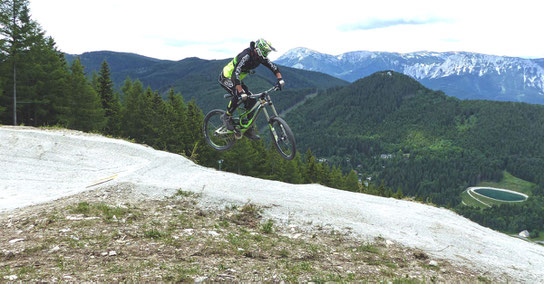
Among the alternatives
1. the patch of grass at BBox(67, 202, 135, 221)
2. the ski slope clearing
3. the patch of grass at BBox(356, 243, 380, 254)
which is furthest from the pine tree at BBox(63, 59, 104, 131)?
the patch of grass at BBox(356, 243, 380, 254)

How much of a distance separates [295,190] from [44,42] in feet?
127

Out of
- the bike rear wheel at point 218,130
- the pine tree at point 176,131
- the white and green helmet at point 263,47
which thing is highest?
the white and green helmet at point 263,47

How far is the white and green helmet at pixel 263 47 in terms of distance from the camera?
9.61 meters

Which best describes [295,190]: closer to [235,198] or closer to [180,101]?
[235,198]

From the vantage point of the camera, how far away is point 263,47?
966 centimetres

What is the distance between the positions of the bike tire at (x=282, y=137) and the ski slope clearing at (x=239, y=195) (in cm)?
209

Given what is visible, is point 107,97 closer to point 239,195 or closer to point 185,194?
point 185,194

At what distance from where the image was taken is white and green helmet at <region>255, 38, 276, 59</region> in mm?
A: 9609

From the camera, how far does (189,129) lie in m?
44.0

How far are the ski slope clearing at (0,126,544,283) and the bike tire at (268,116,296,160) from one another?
6.87 ft

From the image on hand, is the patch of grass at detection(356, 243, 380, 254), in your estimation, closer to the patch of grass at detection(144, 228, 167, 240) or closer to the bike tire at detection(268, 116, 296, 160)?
the bike tire at detection(268, 116, 296, 160)

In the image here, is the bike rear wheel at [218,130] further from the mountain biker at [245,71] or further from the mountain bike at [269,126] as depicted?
the mountain biker at [245,71]

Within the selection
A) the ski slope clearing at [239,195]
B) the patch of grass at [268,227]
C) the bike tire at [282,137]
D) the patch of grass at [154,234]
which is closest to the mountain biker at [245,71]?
the bike tire at [282,137]

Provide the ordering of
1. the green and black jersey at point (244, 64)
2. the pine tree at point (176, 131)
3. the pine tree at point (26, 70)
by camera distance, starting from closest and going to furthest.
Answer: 1. the green and black jersey at point (244, 64)
2. the pine tree at point (26, 70)
3. the pine tree at point (176, 131)
